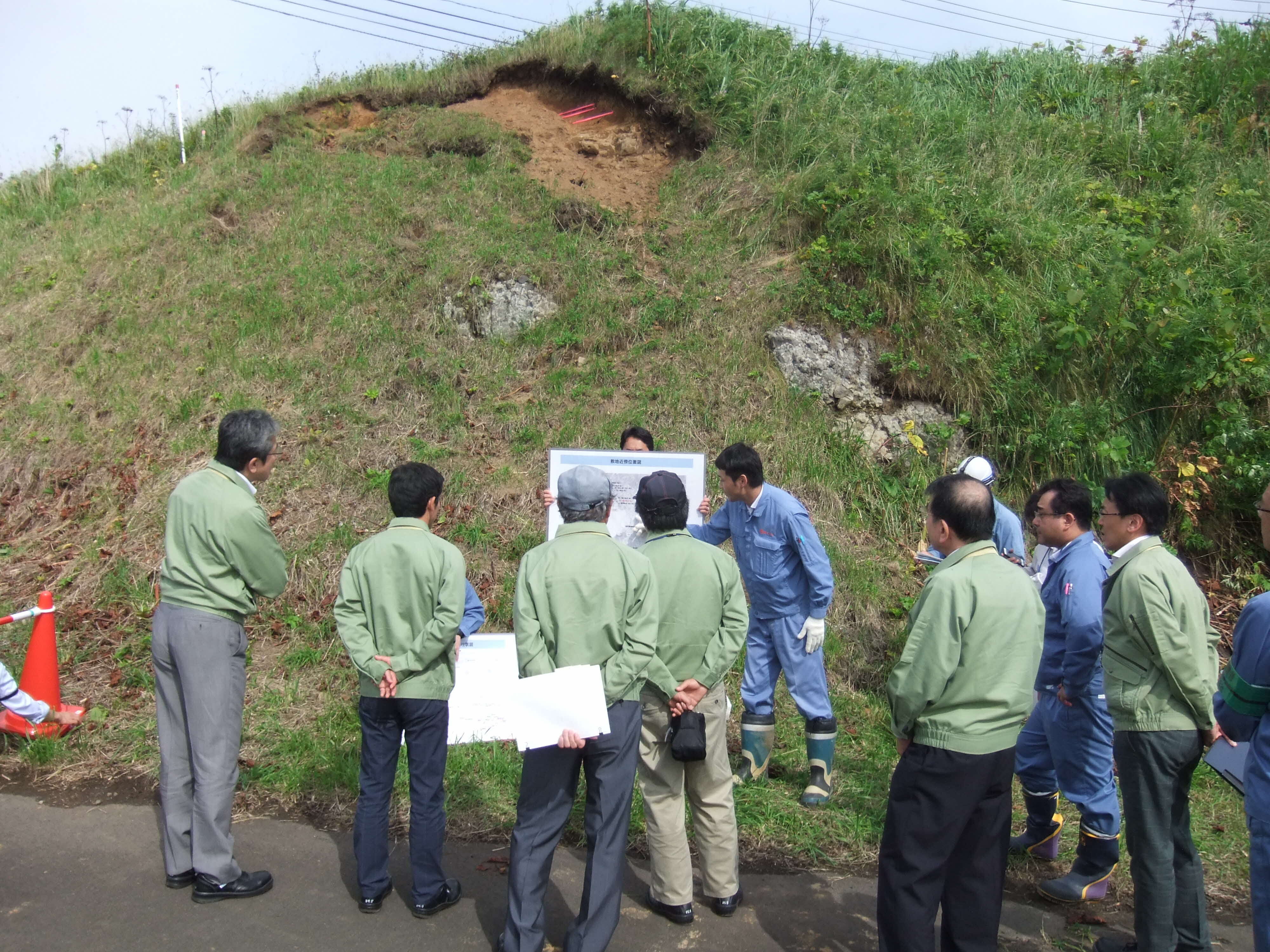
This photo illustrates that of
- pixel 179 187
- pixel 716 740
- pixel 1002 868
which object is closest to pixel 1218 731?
pixel 1002 868

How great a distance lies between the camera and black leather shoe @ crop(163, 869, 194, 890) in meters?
4.09

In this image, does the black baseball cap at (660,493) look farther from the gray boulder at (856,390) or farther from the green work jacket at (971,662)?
the gray boulder at (856,390)

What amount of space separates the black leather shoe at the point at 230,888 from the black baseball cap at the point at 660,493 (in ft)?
7.92

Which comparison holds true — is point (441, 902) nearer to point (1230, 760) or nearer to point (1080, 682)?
point (1080, 682)

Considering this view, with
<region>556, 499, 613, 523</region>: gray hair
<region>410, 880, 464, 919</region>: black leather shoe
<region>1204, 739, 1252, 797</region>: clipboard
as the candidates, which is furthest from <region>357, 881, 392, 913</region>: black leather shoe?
<region>1204, 739, 1252, 797</region>: clipboard

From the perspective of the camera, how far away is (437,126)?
1215cm

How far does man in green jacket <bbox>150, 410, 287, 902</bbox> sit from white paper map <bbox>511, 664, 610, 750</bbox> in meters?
1.51

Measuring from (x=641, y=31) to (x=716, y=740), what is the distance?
11341 millimetres

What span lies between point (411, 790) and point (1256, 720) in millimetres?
3206

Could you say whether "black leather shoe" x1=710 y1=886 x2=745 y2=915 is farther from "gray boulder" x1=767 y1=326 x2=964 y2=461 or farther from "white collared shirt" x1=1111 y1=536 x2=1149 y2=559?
"gray boulder" x1=767 y1=326 x2=964 y2=461

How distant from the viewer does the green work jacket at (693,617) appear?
3885 mm

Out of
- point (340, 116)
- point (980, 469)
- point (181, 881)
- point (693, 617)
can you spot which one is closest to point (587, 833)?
point (693, 617)

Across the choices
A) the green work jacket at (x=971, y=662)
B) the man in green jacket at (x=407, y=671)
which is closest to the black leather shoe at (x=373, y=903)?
the man in green jacket at (x=407, y=671)

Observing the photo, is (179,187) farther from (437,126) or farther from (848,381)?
(848,381)
